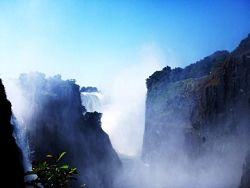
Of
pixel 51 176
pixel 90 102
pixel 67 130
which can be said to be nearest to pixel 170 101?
pixel 90 102

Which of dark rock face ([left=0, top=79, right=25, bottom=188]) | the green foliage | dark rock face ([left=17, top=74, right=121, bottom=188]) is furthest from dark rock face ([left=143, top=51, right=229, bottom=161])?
the green foliage

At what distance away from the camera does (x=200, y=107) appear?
81688 mm

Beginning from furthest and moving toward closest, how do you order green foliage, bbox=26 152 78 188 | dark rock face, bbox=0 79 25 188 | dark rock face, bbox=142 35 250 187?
1. dark rock face, bbox=142 35 250 187
2. dark rock face, bbox=0 79 25 188
3. green foliage, bbox=26 152 78 188

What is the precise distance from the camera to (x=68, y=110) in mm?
71688

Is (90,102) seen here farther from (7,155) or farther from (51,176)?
(51,176)

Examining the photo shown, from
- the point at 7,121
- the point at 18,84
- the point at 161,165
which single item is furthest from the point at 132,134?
the point at 7,121

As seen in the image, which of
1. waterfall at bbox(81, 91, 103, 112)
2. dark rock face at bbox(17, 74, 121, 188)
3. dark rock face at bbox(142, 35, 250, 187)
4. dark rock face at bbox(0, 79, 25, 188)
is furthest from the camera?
waterfall at bbox(81, 91, 103, 112)

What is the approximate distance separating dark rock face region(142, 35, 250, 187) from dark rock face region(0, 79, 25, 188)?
2257 inches

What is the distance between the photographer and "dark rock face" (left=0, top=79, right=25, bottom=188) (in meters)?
14.2

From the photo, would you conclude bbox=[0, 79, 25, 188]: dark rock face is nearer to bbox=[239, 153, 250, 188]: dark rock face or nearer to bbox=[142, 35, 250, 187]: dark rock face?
bbox=[239, 153, 250, 188]: dark rock face

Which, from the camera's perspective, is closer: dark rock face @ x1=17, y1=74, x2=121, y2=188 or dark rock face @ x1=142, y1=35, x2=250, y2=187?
dark rock face @ x1=17, y1=74, x2=121, y2=188

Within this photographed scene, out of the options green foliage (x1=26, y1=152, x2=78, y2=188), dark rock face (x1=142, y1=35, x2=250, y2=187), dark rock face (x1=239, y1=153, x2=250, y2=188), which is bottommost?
dark rock face (x1=239, y1=153, x2=250, y2=188)

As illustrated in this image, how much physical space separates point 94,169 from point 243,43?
51.9m

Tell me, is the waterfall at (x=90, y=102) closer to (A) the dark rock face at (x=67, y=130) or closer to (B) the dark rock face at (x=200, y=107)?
(B) the dark rock face at (x=200, y=107)
